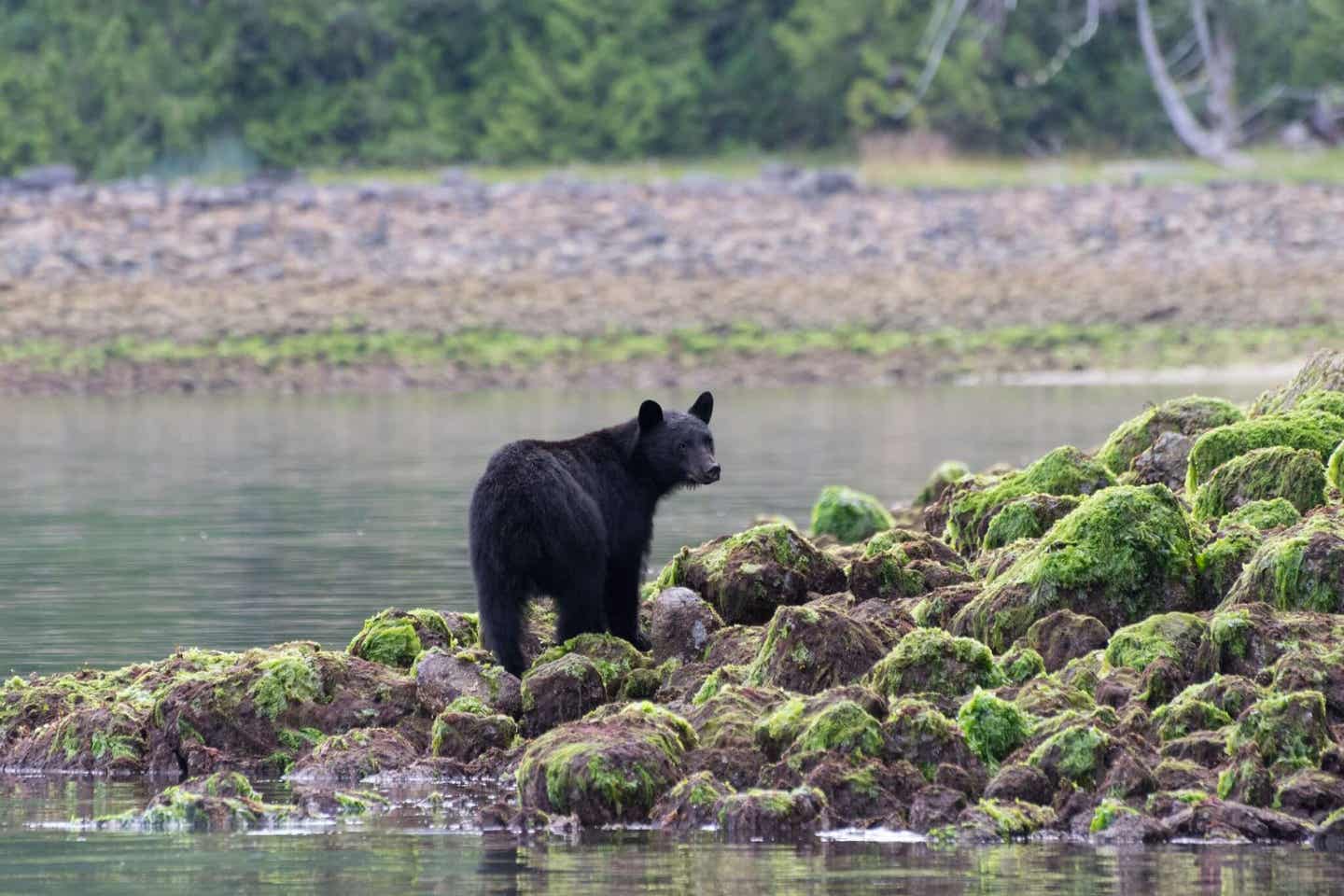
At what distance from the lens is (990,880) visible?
832 cm

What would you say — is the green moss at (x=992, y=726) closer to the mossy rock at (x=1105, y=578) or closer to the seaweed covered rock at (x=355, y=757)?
the mossy rock at (x=1105, y=578)

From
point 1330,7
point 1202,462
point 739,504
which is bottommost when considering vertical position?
point 739,504

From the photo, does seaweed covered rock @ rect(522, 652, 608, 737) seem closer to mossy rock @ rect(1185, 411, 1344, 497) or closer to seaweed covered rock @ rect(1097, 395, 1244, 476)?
mossy rock @ rect(1185, 411, 1344, 497)

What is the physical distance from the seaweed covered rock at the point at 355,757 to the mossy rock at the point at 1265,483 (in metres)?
4.33

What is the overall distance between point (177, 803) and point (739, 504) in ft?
40.7

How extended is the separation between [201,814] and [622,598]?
107 inches

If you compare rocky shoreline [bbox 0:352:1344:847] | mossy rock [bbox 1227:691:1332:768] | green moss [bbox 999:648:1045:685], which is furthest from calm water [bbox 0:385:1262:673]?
mossy rock [bbox 1227:691:1332:768]

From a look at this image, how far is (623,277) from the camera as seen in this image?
1757 inches

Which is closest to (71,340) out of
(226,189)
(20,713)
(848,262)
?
(226,189)

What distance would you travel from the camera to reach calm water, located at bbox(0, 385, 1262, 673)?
51.0 ft

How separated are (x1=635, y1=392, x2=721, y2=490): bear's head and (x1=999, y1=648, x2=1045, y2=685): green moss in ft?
6.47

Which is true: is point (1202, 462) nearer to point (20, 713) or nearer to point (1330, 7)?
point (20, 713)

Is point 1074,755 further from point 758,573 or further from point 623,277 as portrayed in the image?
point 623,277

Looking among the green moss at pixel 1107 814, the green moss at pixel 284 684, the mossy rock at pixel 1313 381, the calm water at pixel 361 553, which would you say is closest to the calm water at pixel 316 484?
the calm water at pixel 361 553
